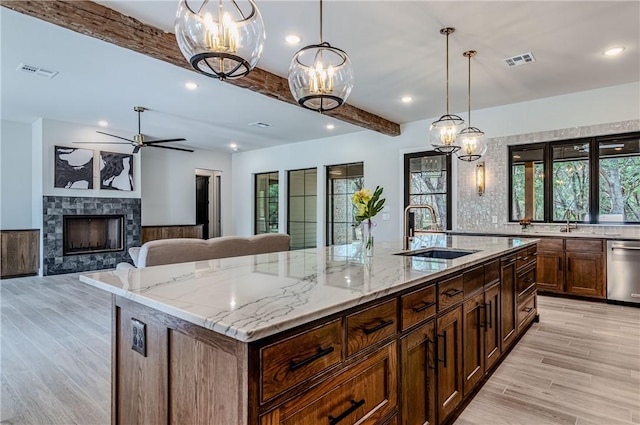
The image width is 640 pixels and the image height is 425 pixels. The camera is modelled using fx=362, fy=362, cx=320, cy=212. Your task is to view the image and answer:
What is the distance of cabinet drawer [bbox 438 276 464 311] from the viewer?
6.22 ft

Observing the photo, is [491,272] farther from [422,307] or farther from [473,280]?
[422,307]

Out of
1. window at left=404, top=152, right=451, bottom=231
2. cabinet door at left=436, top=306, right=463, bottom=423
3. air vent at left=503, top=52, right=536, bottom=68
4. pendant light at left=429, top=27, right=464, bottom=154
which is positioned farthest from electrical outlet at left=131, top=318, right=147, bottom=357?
window at left=404, top=152, right=451, bottom=231

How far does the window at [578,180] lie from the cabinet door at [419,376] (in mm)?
4865

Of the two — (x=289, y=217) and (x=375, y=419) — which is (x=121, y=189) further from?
(x=375, y=419)

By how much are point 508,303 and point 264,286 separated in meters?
2.36

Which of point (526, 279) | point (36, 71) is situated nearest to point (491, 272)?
point (526, 279)

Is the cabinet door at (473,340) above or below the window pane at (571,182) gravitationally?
below

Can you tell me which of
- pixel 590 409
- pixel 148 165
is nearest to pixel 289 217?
pixel 148 165

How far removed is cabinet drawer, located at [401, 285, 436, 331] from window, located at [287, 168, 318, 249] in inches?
277

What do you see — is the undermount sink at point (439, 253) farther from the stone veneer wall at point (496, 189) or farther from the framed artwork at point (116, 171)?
the framed artwork at point (116, 171)

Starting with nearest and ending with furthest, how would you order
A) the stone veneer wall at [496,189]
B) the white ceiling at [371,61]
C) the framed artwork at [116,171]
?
the white ceiling at [371,61] < the stone veneer wall at [496,189] < the framed artwork at [116,171]

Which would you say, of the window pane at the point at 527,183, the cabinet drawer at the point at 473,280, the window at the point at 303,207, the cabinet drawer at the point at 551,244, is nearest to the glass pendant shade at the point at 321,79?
the cabinet drawer at the point at 473,280

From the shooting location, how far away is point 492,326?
8.58 feet

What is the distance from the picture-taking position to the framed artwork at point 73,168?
6.86 m
